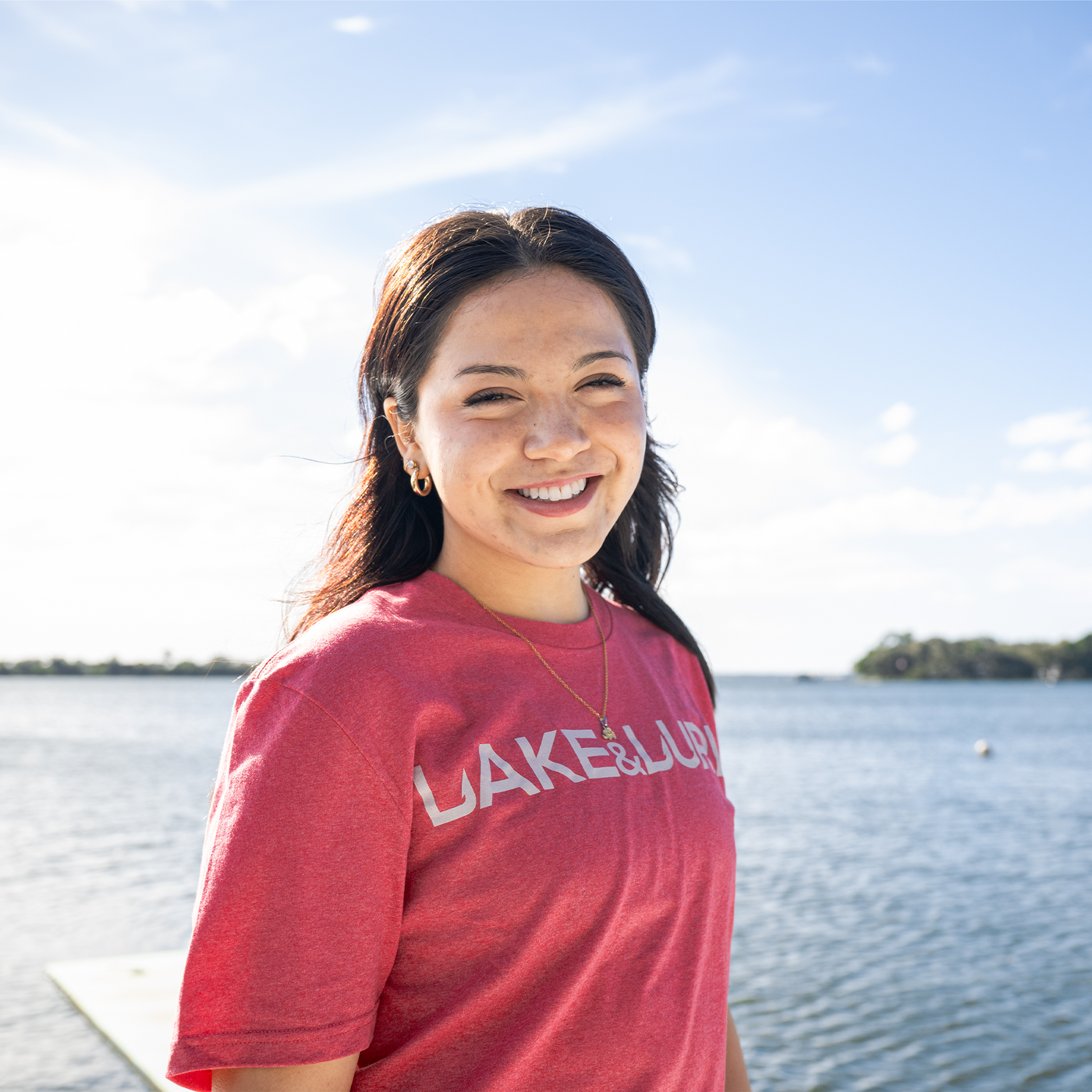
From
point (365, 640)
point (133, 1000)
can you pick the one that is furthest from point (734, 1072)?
point (133, 1000)

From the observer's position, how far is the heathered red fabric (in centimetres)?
128

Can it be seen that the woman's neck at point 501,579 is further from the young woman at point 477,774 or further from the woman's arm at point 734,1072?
the woman's arm at point 734,1072

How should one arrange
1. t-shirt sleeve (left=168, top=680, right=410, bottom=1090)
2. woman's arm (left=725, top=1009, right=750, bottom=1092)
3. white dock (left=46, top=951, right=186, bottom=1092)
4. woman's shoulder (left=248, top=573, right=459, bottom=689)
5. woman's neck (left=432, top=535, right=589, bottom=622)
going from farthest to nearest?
white dock (left=46, top=951, right=186, bottom=1092)
woman's arm (left=725, top=1009, right=750, bottom=1092)
woman's neck (left=432, top=535, right=589, bottom=622)
woman's shoulder (left=248, top=573, right=459, bottom=689)
t-shirt sleeve (left=168, top=680, right=410, bottom=1090)

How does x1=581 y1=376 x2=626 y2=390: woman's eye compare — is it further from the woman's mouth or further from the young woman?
the woman's mouth

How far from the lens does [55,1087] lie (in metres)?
6.80

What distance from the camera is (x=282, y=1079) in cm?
128

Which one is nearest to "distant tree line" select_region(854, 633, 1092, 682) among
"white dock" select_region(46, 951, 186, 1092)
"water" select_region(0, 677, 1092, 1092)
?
"water" select_region(0, 677, 1092, 1092)

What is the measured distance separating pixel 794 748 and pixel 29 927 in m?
34.3

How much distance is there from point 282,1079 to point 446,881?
313 millimetres

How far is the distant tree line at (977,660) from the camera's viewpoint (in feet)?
400

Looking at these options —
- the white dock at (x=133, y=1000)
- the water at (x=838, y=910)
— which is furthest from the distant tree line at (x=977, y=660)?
the white dock at (x=133, y=1000)

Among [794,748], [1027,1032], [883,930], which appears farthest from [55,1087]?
[794,748]

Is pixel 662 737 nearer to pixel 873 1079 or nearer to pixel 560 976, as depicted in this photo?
pixel 560 976

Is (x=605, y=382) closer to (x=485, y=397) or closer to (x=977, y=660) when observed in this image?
(x=485, y=397)
